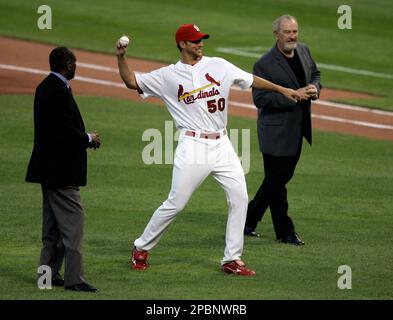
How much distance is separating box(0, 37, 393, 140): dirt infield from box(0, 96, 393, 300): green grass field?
1.12 m

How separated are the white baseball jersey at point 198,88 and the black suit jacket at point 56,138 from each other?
3.68 ft

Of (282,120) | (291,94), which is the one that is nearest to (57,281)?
(291,94)

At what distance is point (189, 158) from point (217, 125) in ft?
1.30

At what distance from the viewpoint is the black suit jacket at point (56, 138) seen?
898 cm

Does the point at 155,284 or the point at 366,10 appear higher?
the point at 366,10

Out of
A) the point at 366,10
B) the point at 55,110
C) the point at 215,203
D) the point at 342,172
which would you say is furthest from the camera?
the point at 366,10

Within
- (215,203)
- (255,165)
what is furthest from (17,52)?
(215,203)

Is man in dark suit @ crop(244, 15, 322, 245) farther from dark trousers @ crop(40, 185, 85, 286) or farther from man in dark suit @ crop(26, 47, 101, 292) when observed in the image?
dark trousers @ crop(40, 185, 85, 286)

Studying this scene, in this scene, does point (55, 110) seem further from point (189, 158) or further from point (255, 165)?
point (255, 165)

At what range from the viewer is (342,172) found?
579 inches

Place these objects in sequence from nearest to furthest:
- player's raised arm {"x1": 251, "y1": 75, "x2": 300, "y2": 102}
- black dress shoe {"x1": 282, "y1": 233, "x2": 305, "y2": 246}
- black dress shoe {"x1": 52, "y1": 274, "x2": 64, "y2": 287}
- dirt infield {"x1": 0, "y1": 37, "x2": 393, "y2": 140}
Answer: black dress shoe {"x1": 52, "y1": 274, "x2": 64, "y2": 287}, player's raised arm {"x1": 251, "y1": 75, "x2": 300, "y2": 102}, black dress shoe {"x1": 282, "y1": 233, "x2": 305, "y2": 246}, dirt infield {"x1": 0, "y1": 37, "x2": 393, "y2": 140}

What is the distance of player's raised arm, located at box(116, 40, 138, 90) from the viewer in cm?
961

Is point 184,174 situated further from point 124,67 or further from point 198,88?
point 124,67

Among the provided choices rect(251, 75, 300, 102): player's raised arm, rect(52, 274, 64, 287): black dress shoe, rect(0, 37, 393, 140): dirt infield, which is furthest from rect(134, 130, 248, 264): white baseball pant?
rect(0, 37, 393, 140): dirt infield
